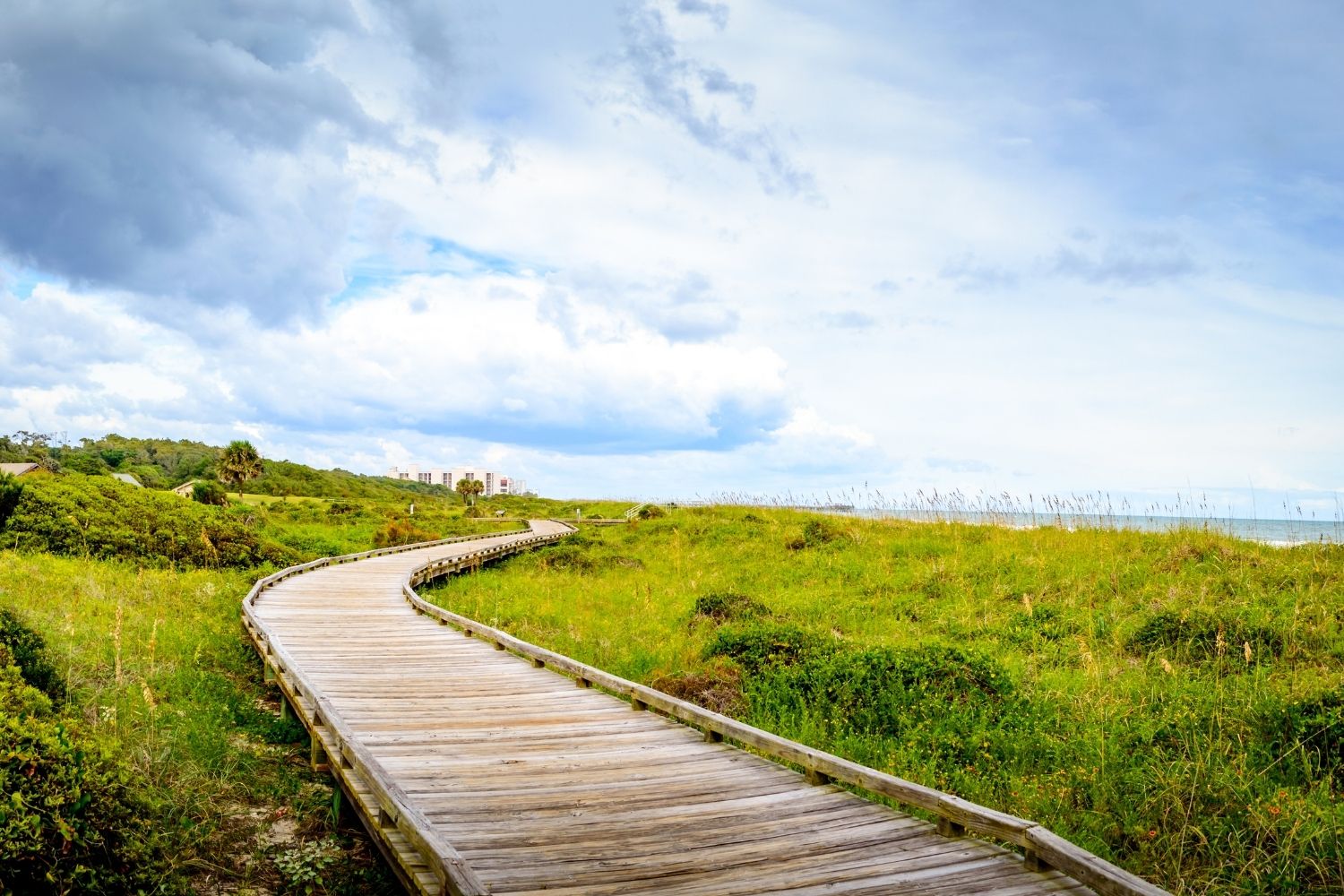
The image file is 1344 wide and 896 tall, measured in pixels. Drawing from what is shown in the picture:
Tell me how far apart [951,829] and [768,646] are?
5.47 metres

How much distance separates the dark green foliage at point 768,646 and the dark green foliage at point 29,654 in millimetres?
6930

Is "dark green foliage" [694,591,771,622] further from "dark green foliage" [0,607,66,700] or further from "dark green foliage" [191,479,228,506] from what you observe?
"dark green foliage" [191,479,228,506]

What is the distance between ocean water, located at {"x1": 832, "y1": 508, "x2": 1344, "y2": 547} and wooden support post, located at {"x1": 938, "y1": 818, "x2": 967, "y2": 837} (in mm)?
15607

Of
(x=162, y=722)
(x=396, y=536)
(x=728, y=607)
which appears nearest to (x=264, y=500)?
(x=396, y=536)

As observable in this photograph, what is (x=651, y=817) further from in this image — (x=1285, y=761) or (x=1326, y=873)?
(x=1285, y=761)

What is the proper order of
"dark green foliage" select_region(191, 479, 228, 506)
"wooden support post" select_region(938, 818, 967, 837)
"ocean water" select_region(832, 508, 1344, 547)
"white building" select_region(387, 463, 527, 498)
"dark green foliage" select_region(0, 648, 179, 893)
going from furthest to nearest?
"white building" select_region(387, 463, 527, 498)
"dark green foliage" select_region(191, 479, 228, 506)
"ocean water" select_region(832, 508, 1344, 547)
"wooden support post" select_region(938, 818, 967, 837)
"dark green foliage" select_region(0, 648, 179, 893)

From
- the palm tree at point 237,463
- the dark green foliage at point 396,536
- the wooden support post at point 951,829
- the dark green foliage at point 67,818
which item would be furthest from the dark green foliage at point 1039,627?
the palm tree at point 237,463

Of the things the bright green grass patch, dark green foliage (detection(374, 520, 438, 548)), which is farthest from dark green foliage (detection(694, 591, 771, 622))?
dark green foliage (detection(374, 520, 438, 548))

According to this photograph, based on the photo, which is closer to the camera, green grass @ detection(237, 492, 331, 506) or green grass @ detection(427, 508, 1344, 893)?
green grass @ detection(427, 508, 1344, 893)

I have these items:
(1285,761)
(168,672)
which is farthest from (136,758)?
(1285,761)

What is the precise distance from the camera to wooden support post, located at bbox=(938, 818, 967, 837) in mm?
4996

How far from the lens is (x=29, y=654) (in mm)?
7598

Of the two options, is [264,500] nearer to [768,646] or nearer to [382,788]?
[768,646]

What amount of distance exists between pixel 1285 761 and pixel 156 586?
691 inches
